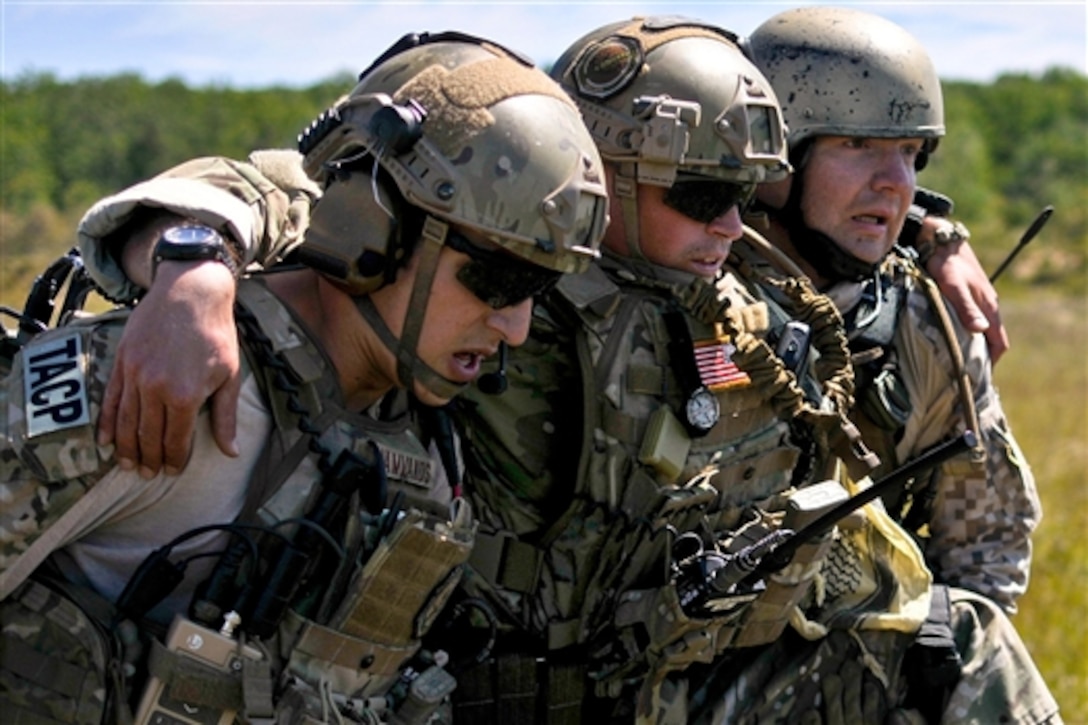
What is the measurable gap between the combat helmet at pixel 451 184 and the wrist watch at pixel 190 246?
11.4 inches

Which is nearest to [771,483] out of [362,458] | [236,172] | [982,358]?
[982,358]

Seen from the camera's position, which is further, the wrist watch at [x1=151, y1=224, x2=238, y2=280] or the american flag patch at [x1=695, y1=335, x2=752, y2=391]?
the american flag patch at [x1=695, y1=335, x2=752, y2=391]

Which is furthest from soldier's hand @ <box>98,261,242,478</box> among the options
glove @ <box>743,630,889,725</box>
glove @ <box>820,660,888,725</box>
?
glove @ <box>820,660,888,725</box>

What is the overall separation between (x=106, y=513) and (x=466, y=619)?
4.63 feet

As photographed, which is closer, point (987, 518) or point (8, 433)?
point (8, 433)

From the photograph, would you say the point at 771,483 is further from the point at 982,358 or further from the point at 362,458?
the point at 362,458

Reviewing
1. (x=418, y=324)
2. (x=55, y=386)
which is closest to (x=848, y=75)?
(x=418, y=324)

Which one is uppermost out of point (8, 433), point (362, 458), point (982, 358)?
point (8, 433)

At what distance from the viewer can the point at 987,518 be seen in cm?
555

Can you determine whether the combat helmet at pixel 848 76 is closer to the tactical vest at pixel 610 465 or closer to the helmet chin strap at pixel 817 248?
the helmet chin strap at pixel 817 248

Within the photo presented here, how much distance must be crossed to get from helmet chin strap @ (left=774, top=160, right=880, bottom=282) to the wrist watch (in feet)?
7.93

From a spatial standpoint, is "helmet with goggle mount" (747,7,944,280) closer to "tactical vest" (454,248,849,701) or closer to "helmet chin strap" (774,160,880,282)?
"helmet chin strap" (774,160,880,282)

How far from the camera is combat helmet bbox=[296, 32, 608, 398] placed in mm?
3605

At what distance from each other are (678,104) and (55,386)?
194 cm
